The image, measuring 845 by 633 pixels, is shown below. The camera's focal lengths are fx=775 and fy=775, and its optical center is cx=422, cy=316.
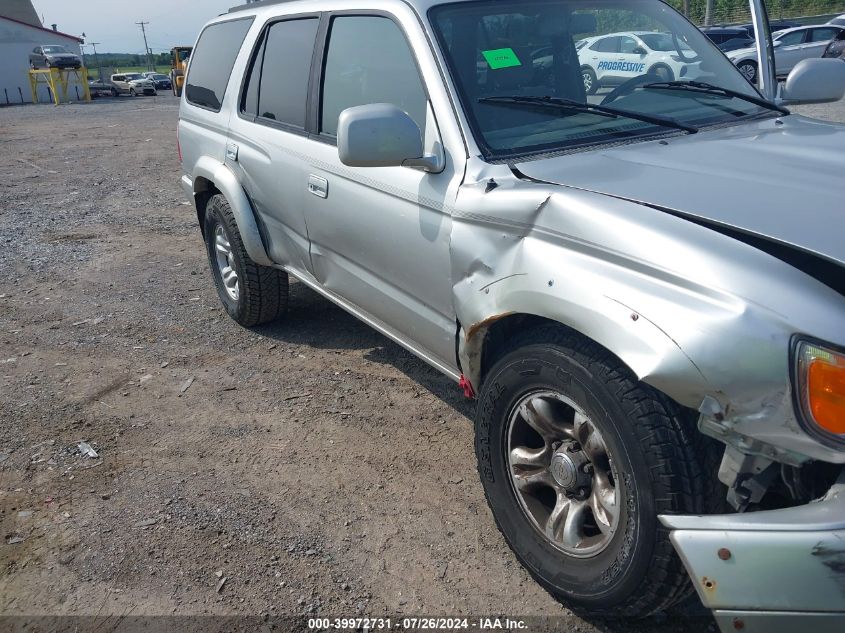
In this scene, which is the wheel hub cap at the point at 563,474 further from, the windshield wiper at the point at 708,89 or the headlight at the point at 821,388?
the windshield wiper at the point at 708,89

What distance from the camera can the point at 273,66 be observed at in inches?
168

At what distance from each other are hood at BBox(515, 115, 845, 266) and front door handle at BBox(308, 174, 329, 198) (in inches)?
46.2

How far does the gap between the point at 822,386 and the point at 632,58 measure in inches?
79.0

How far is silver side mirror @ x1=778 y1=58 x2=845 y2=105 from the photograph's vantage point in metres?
3.92

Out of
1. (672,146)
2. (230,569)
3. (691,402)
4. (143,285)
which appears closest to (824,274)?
(691,402)

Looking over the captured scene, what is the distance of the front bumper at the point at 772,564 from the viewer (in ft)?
5.50

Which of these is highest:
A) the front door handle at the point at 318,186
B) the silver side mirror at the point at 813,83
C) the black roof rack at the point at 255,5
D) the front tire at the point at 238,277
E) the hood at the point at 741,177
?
the black roof rack at the point at 255,5

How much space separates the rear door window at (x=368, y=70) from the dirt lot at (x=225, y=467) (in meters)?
1.49

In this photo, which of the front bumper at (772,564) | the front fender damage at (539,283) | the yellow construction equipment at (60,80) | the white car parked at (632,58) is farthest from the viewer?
the yellow construction equipment at (60,80)

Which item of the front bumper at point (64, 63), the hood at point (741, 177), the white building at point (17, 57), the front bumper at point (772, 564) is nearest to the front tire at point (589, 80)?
the hood at point (741, 177)

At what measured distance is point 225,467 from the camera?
357 cm

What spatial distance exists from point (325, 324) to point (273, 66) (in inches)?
68.5

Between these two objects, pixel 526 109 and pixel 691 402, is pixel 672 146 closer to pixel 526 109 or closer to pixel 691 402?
pixel 526 109

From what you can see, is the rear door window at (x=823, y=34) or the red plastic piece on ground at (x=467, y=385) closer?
the red plastic piece on ground at (x=467, y=385)
